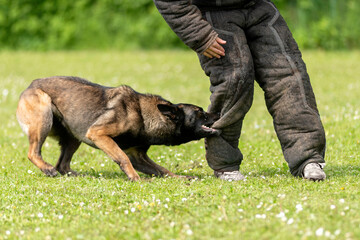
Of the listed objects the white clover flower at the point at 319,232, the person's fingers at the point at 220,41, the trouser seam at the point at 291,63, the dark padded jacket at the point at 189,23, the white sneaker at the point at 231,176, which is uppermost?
the dark padded jacket at the point at 189,23

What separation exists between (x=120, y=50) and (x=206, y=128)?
17290 millimetres

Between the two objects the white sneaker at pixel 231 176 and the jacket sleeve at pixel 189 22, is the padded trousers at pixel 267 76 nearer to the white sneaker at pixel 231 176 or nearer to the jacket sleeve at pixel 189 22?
the jacket sleeve at pixel 189 22

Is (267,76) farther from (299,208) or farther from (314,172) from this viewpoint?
(299,208)

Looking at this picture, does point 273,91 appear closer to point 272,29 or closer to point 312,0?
point 272,29

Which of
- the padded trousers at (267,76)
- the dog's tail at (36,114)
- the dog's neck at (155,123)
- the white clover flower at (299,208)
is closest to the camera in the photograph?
the white clover flower at (299,208)

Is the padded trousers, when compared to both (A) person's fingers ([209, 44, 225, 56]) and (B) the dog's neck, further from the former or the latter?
(B) the dog's neck

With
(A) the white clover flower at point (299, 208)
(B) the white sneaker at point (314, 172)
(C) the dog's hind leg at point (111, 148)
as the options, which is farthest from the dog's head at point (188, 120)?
(A) the white clover flower at point (299, 208)

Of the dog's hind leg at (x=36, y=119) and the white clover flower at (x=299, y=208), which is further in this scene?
the dog's hind leg at (x=36, y=119)

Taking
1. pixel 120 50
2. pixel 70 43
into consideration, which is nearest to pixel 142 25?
pixel 120 50

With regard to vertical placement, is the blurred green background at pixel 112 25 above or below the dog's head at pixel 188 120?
below

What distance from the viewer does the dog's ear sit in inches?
260

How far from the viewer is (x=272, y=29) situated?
20.3ft

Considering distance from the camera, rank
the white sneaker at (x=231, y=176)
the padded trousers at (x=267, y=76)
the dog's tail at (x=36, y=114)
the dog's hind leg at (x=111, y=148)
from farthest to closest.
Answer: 1. the dog's tail at (x=36, y=114)
2. the dog's hind leg at (x=111, y=148)
3. the white sneaker at (x=231, y=176)
4. the padded trousers at (x=267, y=76)

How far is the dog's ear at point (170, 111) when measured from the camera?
660 centimetres
